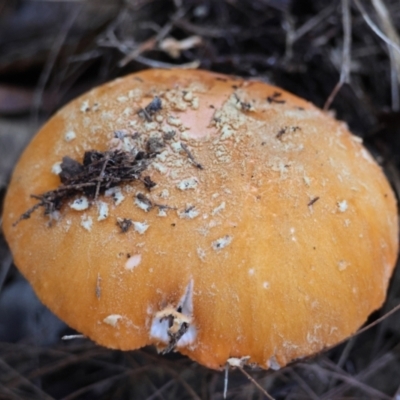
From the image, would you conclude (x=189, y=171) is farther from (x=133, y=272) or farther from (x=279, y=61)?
(x=279, y=61)

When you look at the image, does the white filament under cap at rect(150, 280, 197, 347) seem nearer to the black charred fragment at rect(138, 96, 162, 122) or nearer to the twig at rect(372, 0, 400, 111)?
the black charred fragment at rect(138, 96, 162, 122)

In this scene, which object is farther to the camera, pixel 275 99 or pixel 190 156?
pixel 275 99

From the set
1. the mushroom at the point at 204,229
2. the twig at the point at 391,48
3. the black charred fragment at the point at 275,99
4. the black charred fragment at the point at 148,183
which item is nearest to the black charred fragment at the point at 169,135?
the mushroom at the point at 204,229

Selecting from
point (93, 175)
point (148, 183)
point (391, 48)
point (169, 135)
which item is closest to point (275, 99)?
point (169, 135)

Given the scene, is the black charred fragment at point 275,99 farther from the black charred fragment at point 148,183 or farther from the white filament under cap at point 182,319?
the white filament under cap at point 182,319

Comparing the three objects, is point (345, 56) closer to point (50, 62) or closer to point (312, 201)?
point (312, 201)

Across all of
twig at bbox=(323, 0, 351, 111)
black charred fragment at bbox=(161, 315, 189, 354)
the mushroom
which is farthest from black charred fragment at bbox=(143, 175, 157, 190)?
twig at bbox=(323, 0, 351, 111)
